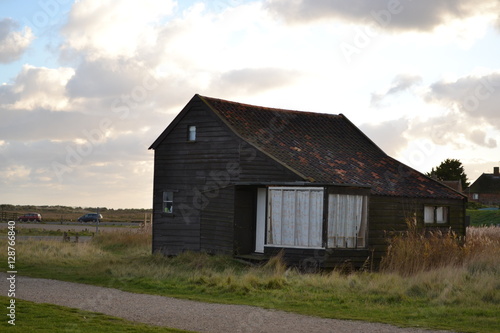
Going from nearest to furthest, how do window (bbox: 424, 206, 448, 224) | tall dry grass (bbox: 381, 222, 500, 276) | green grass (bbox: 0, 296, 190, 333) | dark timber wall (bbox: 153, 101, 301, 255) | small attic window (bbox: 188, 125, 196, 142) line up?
green grass (bbox: 0, 296, 190, 333)
tall dry grass (bbox: 381, 222, 500, 276)
dark timber wall (bbox: 153, 101, 301, 255)
small attic window (bbox: 188, 125, 196, 142)
window (bbox: 424, 206, 448, 224)

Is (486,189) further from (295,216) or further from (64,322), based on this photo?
(64,322)

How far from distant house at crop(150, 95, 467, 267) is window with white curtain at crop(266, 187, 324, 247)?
0.03m

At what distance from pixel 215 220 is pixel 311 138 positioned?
19.0 ft

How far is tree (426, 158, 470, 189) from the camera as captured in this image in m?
89.0

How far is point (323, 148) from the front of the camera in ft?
92.6

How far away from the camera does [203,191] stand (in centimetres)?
2688

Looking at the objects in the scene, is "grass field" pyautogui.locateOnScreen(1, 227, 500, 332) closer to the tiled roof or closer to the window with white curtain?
the window with white curtain

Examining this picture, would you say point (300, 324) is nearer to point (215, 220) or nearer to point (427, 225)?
point (215, 220)

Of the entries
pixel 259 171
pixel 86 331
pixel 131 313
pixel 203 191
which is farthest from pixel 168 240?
pixel 86 331

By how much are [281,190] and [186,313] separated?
10316 millimetres

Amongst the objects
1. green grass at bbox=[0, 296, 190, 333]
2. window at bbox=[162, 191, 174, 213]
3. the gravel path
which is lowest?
the gravel path

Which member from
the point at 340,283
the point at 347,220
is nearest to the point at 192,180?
the point at 347,220

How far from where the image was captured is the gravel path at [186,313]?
39.3 feet

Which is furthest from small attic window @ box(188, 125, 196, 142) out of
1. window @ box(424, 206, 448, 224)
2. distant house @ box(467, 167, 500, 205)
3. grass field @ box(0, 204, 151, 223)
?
distant house @ box(467, 167, 500, 205)
